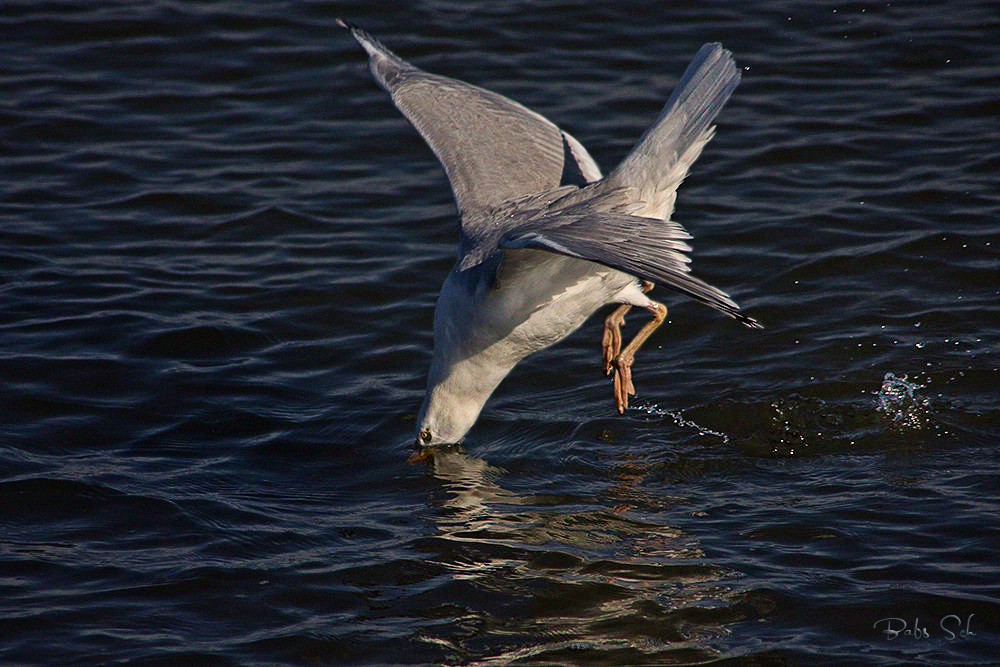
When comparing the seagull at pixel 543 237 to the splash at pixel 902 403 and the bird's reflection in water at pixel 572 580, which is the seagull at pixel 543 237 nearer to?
the bird's reflection in water at pixel 572 580

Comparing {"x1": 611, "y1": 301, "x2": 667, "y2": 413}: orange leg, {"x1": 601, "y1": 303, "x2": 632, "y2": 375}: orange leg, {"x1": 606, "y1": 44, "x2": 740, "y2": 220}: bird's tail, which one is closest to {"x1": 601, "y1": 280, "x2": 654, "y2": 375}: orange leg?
{"x1": 601, "y1": 303, "x2": 632, "y2": 375}: orange leg

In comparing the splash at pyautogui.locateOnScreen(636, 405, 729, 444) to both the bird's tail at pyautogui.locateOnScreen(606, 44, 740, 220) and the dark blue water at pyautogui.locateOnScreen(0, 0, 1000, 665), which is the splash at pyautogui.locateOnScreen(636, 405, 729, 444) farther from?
the bird's tail at pyautogui.locateOnScreen(606, 44, 740, 220)

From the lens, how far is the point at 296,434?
639 cm

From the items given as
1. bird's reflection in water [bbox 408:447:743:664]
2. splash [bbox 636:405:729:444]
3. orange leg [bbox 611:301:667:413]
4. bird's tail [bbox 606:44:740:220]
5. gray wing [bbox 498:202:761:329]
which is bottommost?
bird's reflection in water [bbox 408:447:743:664]

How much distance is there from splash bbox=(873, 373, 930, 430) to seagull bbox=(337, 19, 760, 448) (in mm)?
1171

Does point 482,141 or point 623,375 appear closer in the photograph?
point 623,375

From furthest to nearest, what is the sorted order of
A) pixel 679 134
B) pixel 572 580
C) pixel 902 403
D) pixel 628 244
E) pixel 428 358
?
pixel 428 358, pixel 902 403, pixel 679 134, pixel 572 580, pixel 628 244

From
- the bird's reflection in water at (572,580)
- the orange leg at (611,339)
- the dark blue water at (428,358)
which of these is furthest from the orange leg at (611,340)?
the bird's reflection in water at (572,580)

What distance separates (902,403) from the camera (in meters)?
6.14

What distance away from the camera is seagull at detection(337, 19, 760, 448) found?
4.86 metres

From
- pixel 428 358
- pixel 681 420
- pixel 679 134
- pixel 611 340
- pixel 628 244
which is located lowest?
pixel 681 420

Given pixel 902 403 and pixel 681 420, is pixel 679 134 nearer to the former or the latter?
pixel 681 420

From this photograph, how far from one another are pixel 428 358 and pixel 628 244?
8.43 ft

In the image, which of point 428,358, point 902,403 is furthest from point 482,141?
point 902,403
